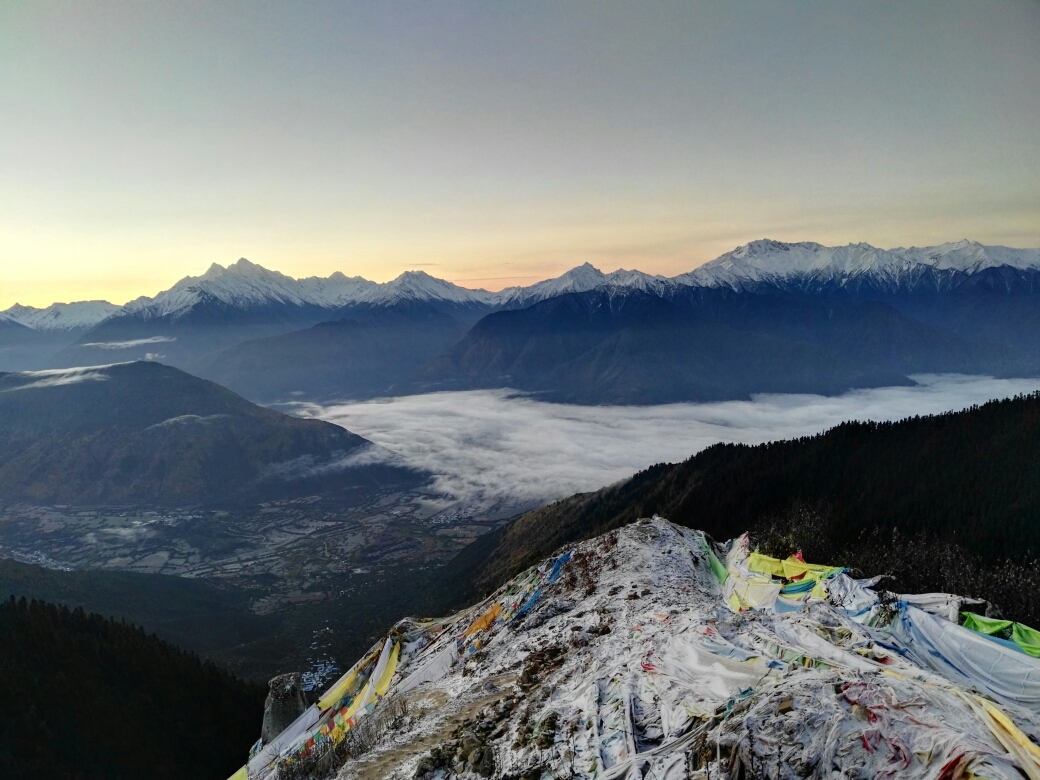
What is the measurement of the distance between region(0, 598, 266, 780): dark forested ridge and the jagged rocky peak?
24284mm

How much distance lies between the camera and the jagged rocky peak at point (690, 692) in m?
9.20

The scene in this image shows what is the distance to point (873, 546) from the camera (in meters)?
55.9

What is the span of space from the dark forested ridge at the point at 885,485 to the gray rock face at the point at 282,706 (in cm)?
5370

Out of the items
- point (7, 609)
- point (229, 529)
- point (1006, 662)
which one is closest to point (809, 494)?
point (1006, 662)

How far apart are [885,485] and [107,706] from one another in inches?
3696

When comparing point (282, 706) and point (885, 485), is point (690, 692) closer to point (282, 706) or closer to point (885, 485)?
point (282, 706)

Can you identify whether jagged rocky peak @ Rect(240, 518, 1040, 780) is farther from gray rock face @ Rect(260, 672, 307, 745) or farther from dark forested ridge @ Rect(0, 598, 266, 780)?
dark forested ridge @ Rect(0, 598, 266, 780)

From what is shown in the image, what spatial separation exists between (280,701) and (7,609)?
43405 millimetres

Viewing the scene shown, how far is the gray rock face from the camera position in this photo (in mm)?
37094

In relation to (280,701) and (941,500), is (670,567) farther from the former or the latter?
(941,500)

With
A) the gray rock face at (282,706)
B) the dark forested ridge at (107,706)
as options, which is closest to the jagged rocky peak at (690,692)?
the gray rock face at (282,706)

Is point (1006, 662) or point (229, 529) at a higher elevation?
point (1006, 662)

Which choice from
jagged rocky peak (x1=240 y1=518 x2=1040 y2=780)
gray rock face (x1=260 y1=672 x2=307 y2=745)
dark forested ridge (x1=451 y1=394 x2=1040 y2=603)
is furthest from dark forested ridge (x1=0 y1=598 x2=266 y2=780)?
dark forested ridge (x1=451 y1=394 x2=1040 y2=603)

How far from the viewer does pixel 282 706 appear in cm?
3734
